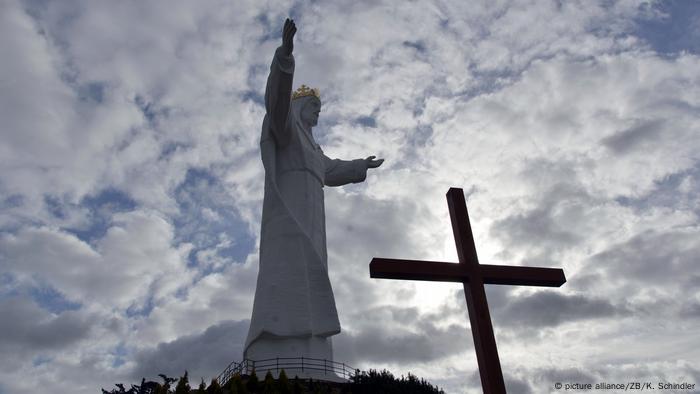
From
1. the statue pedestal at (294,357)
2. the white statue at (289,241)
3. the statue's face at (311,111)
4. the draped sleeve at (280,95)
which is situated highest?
the statue's face at (311,111)

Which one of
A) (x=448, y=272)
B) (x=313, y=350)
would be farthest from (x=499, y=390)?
(x=313, y=350)

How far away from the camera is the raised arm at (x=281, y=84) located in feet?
39.8

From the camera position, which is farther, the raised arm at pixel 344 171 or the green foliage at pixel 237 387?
the raised arm at pixel 344 171

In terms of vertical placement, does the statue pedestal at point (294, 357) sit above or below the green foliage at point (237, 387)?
above

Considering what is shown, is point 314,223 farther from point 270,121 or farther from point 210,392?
point 210,392

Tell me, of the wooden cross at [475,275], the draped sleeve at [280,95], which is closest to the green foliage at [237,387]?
the wooden cross at [475,275]

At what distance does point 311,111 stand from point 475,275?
10.3 metres

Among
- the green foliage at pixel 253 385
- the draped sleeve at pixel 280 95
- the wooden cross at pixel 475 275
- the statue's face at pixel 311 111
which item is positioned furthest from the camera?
the statue's face at pixel 311 111

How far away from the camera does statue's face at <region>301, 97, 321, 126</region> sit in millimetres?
16375

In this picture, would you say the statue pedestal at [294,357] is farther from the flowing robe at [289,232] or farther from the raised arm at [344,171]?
the raised arm at [344,171]

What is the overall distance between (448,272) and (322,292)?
6.59m

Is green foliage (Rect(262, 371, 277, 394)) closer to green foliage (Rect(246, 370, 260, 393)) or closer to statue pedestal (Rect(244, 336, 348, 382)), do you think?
green foliage (Rect(246, 370, 260, 393))

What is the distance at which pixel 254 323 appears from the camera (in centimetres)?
1278

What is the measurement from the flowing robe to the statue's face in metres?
0.45
